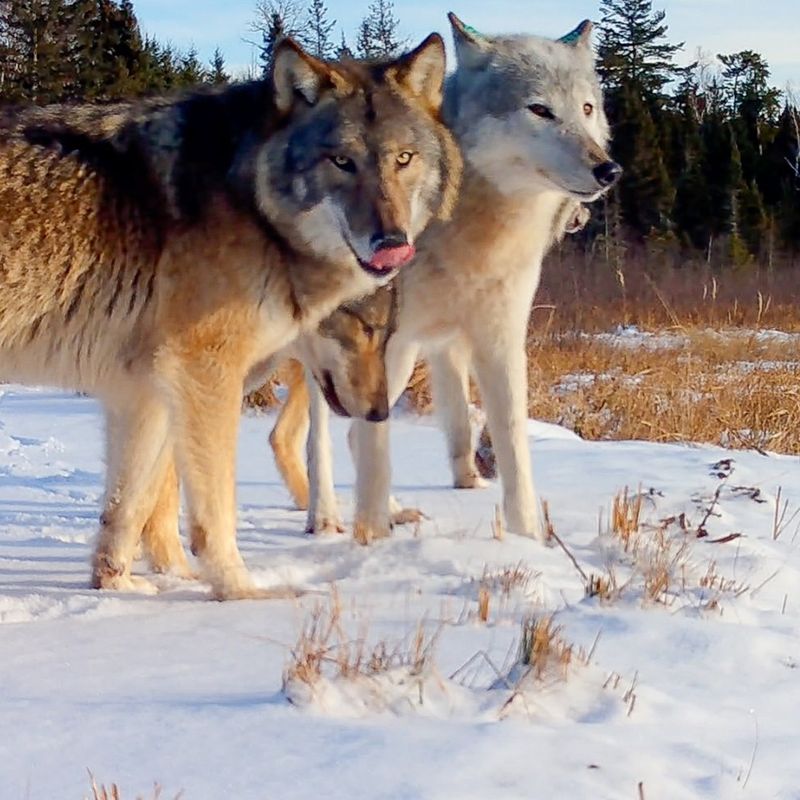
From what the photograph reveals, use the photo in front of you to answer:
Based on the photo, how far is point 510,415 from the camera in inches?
193

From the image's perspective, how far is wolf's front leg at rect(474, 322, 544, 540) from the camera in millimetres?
4824

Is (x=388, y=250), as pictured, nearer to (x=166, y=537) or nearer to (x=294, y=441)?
(x=166, y=537)

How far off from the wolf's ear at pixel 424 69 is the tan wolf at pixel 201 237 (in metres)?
0.11

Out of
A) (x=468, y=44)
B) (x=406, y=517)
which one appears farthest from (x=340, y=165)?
(x=406, y=517)

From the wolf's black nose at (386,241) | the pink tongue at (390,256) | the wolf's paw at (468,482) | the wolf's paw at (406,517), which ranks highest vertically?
the wolf's black nose at (386,241)

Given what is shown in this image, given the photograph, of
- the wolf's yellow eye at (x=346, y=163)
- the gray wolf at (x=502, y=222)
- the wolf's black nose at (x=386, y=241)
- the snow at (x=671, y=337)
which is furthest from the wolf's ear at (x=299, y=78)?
the snow at (x=671, y=337)

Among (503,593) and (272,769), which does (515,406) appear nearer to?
(503,593)

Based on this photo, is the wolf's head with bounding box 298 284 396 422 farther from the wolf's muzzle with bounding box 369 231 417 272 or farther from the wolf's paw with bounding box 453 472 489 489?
the wolf's paw with bounding box 453 472 489 489

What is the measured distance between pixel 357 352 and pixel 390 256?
105cm

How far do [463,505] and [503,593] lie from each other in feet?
7.31

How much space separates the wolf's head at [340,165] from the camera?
11.9 feet

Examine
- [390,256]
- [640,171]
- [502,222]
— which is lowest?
[390,256]

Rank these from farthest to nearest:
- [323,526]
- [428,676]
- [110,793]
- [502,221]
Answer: [323,526]
[502,221]
[428,676]
[110,793]

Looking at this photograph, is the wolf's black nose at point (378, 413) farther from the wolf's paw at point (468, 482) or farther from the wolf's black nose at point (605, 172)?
the wolf's paw at point (468, 482)
